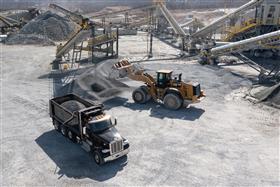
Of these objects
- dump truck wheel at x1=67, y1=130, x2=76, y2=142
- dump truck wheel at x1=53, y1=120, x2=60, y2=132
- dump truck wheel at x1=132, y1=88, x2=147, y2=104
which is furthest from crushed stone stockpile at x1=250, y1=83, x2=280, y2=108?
dump truck wheel at x1=53, y1=120, x2=60, y2=132

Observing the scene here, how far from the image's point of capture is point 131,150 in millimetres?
15672

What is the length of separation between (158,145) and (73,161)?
4.14 m

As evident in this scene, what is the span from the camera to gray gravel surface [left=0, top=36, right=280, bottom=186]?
44.2 feet

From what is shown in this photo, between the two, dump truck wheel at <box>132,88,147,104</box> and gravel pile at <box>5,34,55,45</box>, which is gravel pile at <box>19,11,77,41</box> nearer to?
gravel pile at <box>5,34,55,45</box>

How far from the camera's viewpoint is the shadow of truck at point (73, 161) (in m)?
13.7

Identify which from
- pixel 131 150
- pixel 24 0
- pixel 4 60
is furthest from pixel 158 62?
pixel 24 0

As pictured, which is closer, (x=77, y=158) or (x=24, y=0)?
(x=77, y=158)

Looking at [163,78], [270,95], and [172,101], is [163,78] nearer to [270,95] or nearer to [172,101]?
[172,101]

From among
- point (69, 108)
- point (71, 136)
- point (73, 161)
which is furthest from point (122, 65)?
point (73, 161)

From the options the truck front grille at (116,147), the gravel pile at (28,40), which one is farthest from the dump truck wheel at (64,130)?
the gravel pile at (28,40)

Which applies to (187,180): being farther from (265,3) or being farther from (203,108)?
(265,3)

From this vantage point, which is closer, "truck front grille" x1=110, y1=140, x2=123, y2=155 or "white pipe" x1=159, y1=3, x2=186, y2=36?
"truck front grille" x1=110, y1=140, x2=123, y2=155

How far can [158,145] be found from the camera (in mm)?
16219

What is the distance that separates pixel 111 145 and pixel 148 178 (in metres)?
2.02
